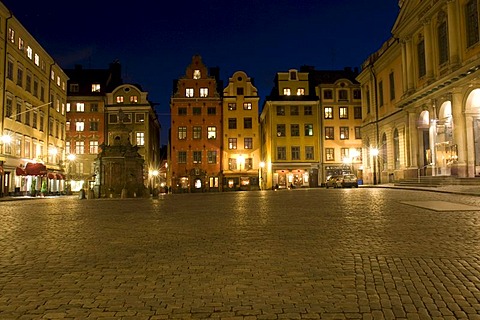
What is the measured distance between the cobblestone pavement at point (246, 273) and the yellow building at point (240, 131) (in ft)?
181

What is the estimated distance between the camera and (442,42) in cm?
3809

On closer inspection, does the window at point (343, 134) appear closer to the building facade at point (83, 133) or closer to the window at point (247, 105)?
the window at point (247, 105)

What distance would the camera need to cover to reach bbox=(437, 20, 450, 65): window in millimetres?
37312

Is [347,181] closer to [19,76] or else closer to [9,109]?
[9,109]

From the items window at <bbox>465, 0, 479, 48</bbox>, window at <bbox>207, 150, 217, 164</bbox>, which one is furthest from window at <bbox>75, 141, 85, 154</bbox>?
window at <bbox>465, 0, 479, 48</bbox>

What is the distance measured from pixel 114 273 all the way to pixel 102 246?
2.63m

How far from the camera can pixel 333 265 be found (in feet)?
22.0

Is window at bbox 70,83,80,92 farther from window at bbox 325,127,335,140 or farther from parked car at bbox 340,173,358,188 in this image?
parked car at bbox 340,173,358,188

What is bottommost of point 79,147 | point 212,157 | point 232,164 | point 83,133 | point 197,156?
point 232,164

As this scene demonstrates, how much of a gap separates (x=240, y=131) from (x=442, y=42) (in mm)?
33964

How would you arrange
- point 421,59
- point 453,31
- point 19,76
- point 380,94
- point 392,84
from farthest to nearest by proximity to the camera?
point 380,94, point 392,84, point 19,76, point 421,59, point 453,31

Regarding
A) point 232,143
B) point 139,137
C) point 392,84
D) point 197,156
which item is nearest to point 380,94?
point 392,84

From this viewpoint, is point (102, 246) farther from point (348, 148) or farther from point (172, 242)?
point (348, 148)

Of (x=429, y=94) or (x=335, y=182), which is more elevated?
(x=429, y=94)
